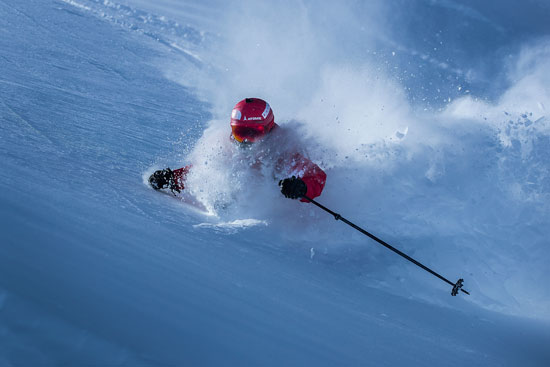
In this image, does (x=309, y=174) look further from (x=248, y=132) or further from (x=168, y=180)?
(x=168, y=180)

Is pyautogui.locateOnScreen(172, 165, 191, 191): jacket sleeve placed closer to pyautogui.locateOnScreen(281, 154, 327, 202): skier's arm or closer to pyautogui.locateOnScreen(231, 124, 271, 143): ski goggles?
pyautogui.locateOnScreen(231, 124, 271, 143): ski goggles

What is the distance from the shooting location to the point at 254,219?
14.0 feet

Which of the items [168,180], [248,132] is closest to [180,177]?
[168,180]

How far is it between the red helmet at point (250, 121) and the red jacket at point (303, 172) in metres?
0.40

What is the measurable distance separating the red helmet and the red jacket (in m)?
0.40

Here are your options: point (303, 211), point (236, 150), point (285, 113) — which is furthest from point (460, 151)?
point (285, 113)

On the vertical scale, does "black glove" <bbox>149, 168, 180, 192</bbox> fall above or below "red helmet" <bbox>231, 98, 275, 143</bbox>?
below

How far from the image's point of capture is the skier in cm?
444

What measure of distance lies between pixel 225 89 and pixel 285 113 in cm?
185

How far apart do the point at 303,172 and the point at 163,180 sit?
1.46 meters

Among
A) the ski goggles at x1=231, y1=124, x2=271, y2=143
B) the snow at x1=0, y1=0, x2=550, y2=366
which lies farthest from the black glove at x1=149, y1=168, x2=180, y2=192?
the ski goggles at x1=231, y1=124, x2=271, y2=143

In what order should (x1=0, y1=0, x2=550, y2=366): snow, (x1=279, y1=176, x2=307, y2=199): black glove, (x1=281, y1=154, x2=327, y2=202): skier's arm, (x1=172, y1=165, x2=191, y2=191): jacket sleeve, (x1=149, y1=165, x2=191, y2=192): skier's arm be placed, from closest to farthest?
(x1=0, y1=0, x2=550, y2=366): snow < (x1=279, y1=176, x2=307, y2=199): black glove < (x1=281, y1=154, x2=327, y2=202): skier's arm < (x1=149, y1=165, x2=191, y2=192): skier's arm < (x1=172, y1=165, x2=191, y2=191): jacket sleeve

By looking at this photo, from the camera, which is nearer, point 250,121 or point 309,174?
point 309,174

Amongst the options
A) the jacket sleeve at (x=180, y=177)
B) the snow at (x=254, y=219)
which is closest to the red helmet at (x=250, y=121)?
the snow at (x=254, y=219)
